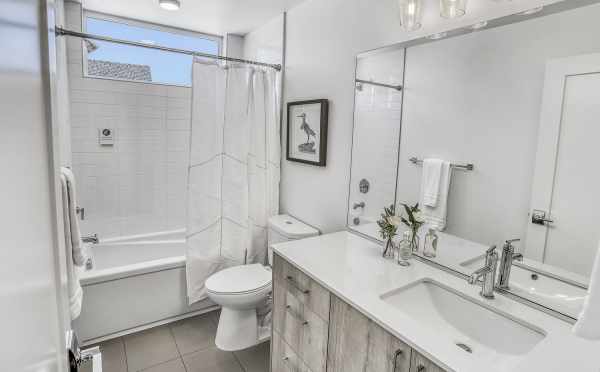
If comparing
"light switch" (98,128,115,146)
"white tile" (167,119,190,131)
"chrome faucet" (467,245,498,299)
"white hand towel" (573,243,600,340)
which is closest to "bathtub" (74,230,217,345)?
"light switch" (98,128,115,146)

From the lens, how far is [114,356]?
220 centimetres

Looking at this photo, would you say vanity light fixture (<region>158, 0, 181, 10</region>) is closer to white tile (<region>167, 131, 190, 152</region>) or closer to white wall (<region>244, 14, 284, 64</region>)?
white wall (<region>244, 14, 284, 64</region>)

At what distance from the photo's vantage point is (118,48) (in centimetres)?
305

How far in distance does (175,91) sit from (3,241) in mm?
3263

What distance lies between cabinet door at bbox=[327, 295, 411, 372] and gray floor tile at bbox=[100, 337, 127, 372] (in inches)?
58.3

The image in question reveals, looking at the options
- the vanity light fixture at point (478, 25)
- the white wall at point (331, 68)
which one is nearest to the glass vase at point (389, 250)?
the white wall at point (331, 68)

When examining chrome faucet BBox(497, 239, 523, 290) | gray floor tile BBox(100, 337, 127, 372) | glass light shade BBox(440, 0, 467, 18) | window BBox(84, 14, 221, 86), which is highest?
window BBox(84, 14, 221, 86)

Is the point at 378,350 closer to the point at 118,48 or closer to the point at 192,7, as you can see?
the point at 192,7

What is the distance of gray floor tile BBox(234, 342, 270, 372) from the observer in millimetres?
2160

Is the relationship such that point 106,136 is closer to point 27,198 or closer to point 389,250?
point 389,250

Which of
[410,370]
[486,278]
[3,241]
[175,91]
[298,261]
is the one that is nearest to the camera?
[3,241]

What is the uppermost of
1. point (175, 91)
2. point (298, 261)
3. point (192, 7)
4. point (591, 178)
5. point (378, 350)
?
point (192, 7)

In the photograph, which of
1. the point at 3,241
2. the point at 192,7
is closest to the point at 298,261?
the point at 3,241

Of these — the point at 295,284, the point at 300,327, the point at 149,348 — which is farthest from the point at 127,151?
the point at 300,327
